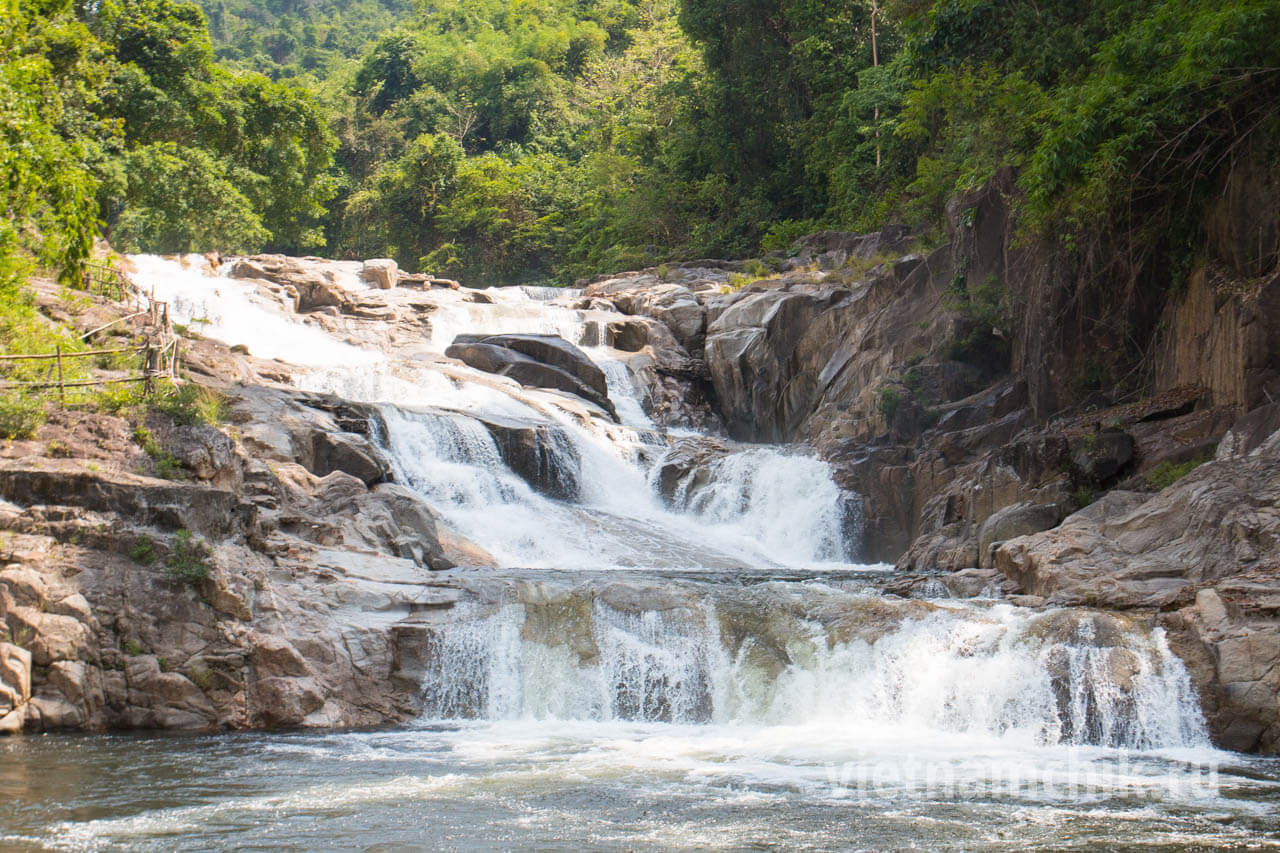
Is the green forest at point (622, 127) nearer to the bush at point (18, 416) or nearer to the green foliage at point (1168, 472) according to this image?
the bush at point (18, 416)

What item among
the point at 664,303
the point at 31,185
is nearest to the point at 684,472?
the point at 664,303

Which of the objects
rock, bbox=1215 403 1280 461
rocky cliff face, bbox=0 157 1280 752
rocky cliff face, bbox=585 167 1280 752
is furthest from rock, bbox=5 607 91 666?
rock, bbox=1215 403 1280 461

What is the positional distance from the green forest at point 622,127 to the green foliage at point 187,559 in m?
5.71

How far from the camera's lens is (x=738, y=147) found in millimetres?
43906

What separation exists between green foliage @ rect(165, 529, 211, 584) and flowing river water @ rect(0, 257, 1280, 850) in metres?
1.94

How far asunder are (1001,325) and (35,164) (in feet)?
55.0

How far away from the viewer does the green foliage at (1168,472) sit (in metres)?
15.8

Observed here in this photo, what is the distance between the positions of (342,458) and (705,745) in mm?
9544

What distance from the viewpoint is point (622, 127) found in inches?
2034

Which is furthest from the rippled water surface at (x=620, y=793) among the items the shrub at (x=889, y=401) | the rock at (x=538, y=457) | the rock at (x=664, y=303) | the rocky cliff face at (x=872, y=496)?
the rock at (x=664, y=303)

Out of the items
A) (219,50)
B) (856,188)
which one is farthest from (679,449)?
(219,50)

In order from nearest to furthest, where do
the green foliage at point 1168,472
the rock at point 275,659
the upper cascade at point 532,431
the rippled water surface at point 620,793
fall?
1. the rippled water surface at point 620,793
2. the rock at point 275,659
3. the green foliage at point 1168,472
4. the upper cascade at point 532,431

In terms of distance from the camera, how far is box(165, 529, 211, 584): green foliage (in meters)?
13.1

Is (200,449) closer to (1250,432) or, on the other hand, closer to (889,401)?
(889,401)
